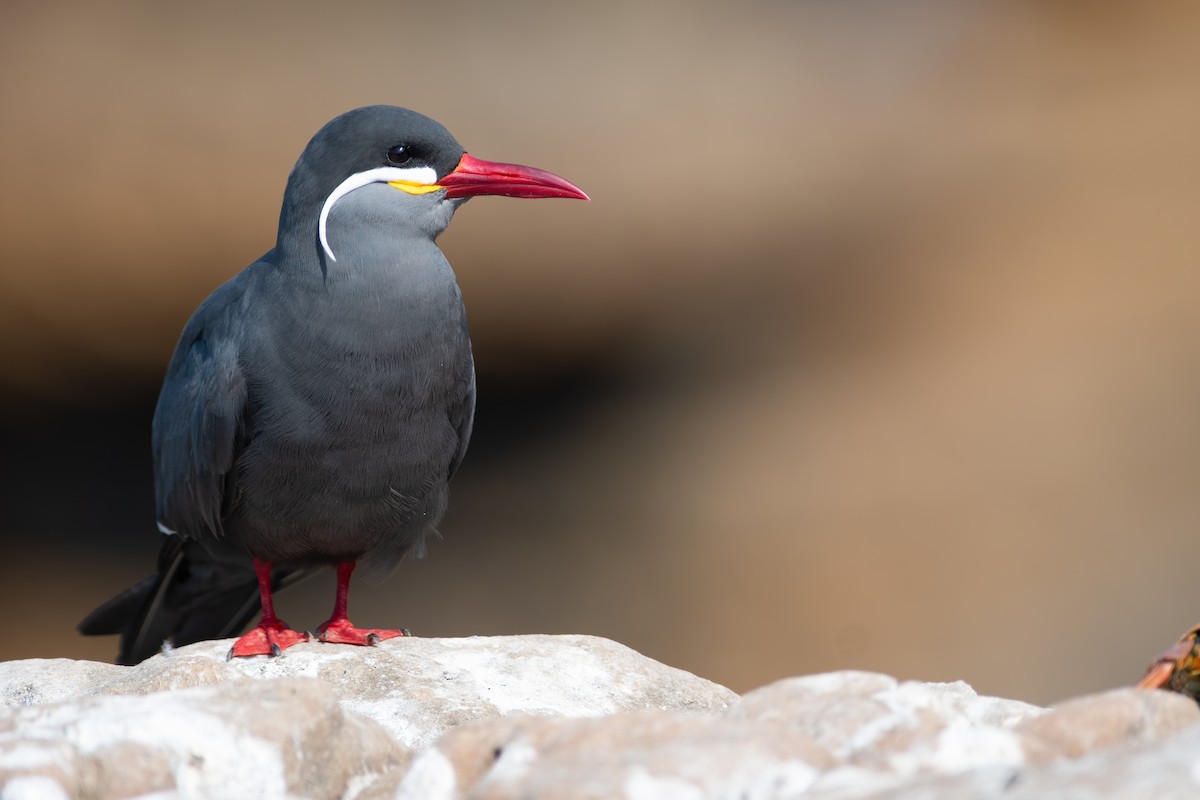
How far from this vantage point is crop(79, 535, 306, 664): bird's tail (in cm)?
520

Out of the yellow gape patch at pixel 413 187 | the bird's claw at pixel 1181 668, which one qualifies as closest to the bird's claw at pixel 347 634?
A: the yellow gape patch at pixel 413 187

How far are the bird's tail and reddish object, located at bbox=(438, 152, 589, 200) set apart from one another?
5.41 ft

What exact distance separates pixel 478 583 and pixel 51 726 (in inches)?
248

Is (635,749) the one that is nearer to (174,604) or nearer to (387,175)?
(387,175)

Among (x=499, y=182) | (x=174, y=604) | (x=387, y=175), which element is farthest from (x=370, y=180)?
(x=174, y=604)

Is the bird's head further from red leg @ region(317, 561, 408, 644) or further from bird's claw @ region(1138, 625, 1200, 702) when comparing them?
bird's claw @ region(1138, 625, 1200, 702)

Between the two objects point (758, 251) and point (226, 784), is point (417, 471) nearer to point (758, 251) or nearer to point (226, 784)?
point (226, 784)

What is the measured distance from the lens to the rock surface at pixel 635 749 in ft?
6.46

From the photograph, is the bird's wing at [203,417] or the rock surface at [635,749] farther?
the bird's wing at [203,417]

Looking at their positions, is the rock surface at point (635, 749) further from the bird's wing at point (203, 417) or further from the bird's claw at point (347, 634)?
the bird's wing at point (203, 417)

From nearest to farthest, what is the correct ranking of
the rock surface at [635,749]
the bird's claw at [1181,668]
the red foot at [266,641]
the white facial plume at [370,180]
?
the rock surface at [635,749] → the bird's claw at [1181,668] → the red foot at [266,641] → the white facial plume at [370,180]

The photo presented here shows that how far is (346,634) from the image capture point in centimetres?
445

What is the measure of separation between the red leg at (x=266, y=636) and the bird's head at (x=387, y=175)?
→ 1175mm

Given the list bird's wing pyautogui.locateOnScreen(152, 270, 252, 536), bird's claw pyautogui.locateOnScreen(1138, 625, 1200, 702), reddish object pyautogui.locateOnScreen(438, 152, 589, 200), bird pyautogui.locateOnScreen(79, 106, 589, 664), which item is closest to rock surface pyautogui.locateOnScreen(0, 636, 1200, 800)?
bird's claw pyautogui.locateOnScreen(1138, 625, 1200, 702)
